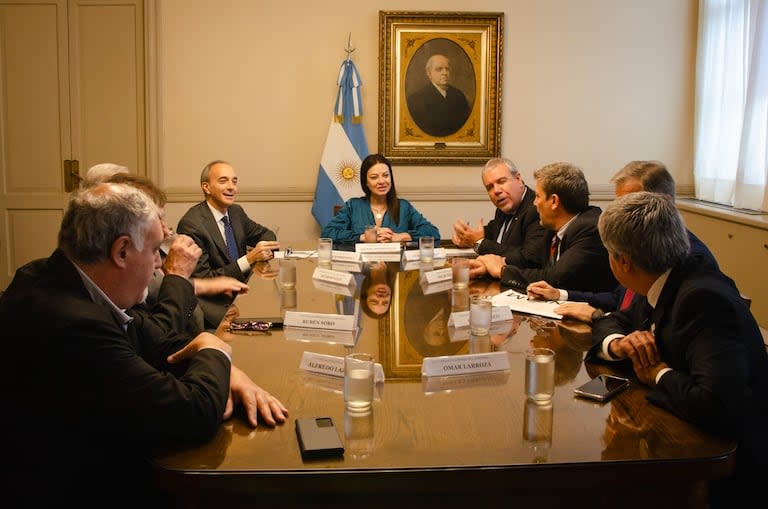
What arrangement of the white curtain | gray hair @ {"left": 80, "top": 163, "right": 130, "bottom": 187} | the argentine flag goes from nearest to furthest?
1. gray hair @ {"left": 80, "top": 163, "right": 130, "bottom": 187}
2. the white curtain
3. the argentine flag

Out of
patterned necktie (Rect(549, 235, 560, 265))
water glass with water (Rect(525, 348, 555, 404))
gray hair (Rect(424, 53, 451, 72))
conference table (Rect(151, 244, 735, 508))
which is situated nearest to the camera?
conference table (Rect(151, 244, 735, 508))

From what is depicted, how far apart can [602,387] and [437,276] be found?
1713 mm

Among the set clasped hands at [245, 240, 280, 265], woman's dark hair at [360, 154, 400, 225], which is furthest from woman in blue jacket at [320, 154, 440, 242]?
clasped hands at [245, 240, 280, 265]

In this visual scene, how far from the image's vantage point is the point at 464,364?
2268 millimetres

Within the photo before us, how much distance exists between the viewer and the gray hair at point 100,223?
1.85 meters

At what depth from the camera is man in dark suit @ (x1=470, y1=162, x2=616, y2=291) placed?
3.57m

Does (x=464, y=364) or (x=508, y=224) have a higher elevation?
(x=508, y=224)

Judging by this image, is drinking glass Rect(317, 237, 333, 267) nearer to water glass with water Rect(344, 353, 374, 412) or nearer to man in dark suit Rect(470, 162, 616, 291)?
man in dark suit Rect(470, 162, 616, 291)

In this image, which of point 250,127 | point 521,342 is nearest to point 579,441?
point 521,342

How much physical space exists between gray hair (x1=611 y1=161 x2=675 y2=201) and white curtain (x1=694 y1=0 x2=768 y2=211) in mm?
2475

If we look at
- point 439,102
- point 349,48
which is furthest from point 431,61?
point 349,48

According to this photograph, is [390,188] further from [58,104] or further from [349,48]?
[58,104]

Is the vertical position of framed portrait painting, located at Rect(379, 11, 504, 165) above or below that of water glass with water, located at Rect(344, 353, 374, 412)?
above

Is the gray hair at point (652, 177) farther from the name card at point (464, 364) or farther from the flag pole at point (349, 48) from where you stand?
the flag pole at point (349, 48)
